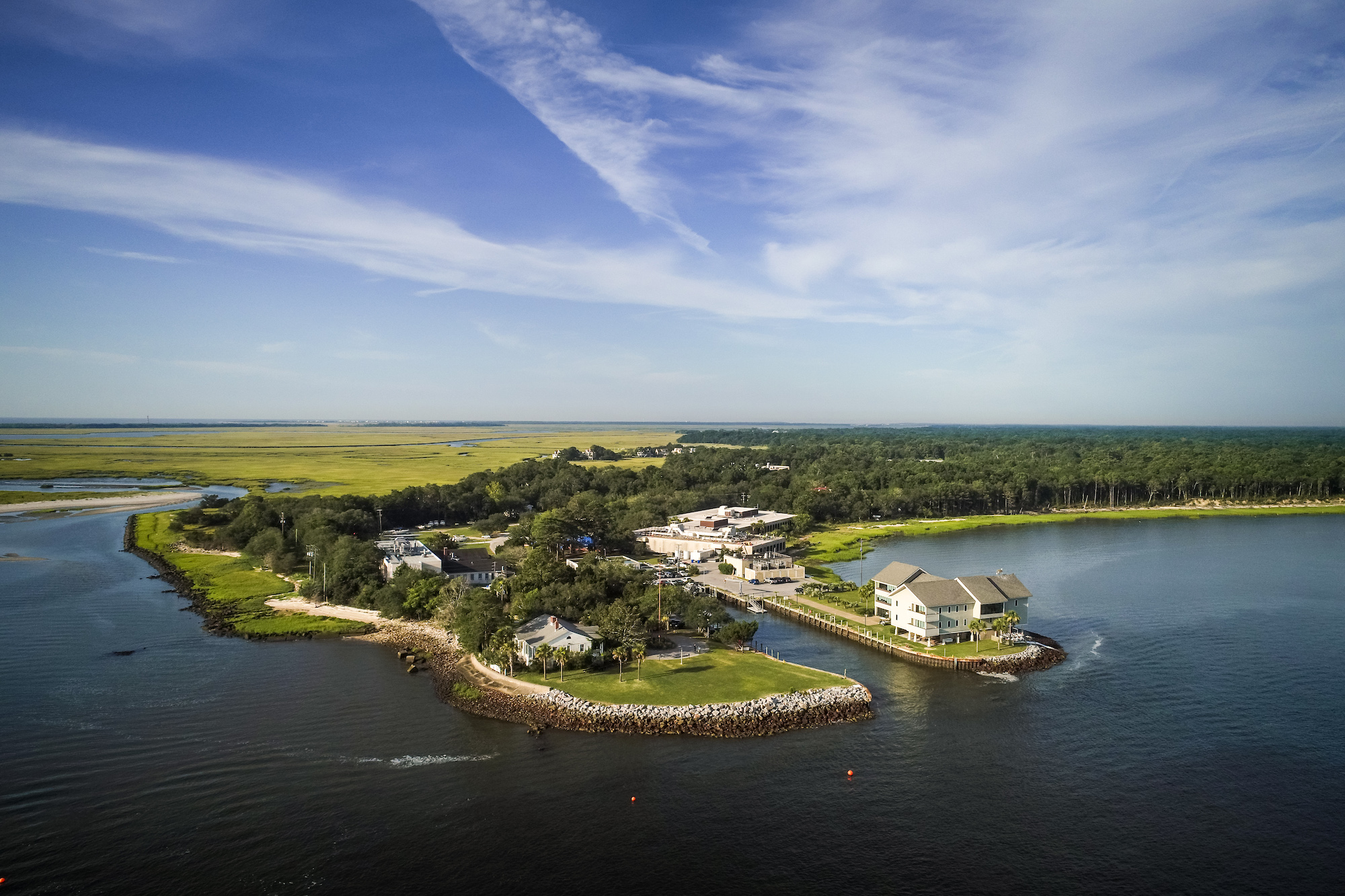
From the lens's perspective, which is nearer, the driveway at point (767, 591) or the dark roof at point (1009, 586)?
the dark roof at point (1009, 586)

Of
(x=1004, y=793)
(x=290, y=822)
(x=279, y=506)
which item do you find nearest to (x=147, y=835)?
(x=290, y=822)

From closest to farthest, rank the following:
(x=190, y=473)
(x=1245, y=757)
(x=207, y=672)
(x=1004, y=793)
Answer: (x=1004, y=793), (x=1245, y=757), (x=207, y=672), (x=190, y=473)

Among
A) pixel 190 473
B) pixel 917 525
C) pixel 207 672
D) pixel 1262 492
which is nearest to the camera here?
pixel 207 672

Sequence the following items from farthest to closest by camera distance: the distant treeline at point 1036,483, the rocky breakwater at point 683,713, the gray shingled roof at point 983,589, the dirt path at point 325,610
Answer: the distant treeline at point 1036,483, the dirt path at point 325,610, the gray shingled roof at point 983,589, the rocky breakwater at point 683,713

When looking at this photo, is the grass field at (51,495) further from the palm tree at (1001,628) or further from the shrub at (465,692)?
the palm tree at (1001,628)

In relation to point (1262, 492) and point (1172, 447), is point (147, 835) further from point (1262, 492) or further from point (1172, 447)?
point (1172, 447)

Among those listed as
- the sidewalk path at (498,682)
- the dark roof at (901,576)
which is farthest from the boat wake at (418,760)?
the dark roof at (901,576)

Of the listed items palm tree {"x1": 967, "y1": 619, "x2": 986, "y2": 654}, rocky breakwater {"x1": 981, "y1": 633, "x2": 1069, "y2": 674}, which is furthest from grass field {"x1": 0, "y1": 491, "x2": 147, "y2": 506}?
rocky breakwater {"x1": 981, "y1": 633, "x2": 1069, "y2": 674}
